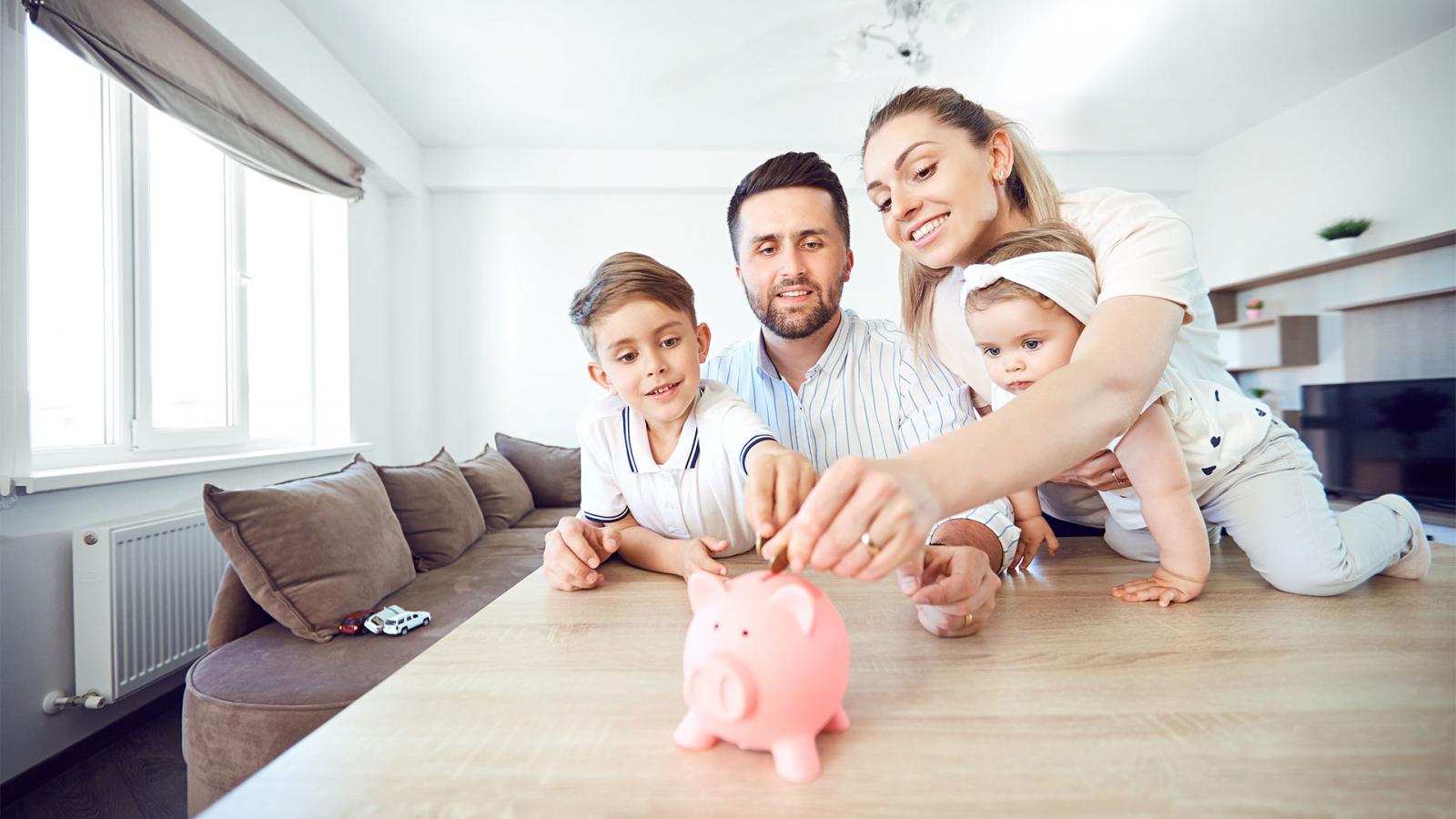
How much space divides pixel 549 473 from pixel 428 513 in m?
1.70

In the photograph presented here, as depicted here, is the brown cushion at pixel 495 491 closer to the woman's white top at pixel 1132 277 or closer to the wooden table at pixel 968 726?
the woman's white top at pixel 1132 277

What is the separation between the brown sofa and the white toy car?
0.08ft

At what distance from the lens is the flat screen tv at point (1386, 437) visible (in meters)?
3.98

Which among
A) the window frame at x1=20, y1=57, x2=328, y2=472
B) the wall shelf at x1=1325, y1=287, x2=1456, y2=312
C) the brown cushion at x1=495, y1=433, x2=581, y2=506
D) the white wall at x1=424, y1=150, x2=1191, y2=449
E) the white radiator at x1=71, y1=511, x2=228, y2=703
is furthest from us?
the white wall at x1=424, y1=150, x2=1191, y2=449

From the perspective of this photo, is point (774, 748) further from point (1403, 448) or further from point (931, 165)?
point (1403, 448)

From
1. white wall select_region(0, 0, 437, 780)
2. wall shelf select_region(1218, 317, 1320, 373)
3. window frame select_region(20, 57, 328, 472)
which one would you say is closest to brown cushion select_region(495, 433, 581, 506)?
white wall select_region(0, 0, 437, 780)

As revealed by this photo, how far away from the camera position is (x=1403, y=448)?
4.15m

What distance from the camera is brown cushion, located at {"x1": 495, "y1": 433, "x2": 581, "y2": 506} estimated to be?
4566 millimetres

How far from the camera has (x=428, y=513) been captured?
288 cm

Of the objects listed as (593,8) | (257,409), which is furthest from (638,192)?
(257,409)

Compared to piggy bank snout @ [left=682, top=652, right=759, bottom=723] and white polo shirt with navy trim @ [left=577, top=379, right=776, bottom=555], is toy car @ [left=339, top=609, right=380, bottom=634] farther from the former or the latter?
piggy bank snout @ [left=682, top=652, right=759, bottom=723]

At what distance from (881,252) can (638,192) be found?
2.07 metres

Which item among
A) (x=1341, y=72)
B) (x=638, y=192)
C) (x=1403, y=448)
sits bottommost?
(x=1403, y=448)

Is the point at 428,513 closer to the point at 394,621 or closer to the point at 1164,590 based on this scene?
the point at 394,621
